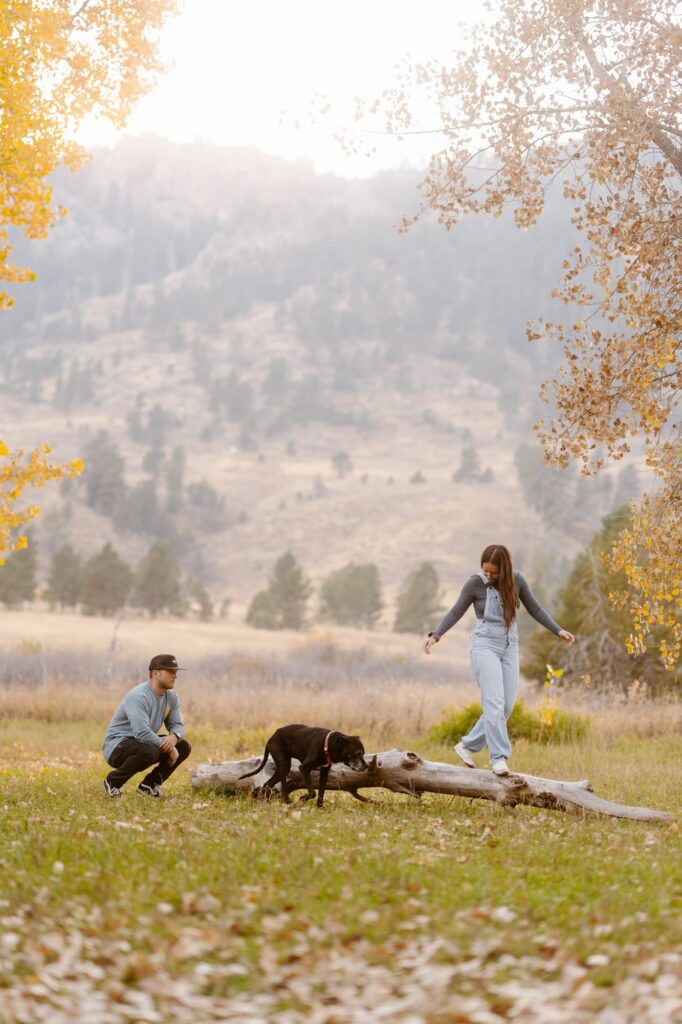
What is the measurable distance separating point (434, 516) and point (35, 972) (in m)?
101

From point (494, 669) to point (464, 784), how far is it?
1127mm

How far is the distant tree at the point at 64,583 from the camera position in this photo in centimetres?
5366

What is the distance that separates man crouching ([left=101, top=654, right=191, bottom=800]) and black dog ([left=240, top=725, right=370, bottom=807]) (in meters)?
0.93

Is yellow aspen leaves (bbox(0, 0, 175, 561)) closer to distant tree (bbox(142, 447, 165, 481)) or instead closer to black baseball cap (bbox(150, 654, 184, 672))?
black baseball cap (bbox(150, 654, 184, 672))

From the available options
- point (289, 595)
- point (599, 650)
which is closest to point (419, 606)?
point (289, 595)

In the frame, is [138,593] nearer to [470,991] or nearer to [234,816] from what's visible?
[234,816]

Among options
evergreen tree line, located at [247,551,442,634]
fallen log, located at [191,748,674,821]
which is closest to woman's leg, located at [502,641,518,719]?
fallen log, located at [191,748,674,821]

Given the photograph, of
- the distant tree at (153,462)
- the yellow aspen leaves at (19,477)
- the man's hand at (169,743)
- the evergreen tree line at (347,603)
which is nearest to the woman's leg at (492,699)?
the man's hand at (169,743)

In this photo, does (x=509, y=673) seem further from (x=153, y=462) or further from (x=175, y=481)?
(x=153, y=462)

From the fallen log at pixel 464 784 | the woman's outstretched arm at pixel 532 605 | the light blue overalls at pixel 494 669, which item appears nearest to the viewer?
the fallen log at pixel 464 784

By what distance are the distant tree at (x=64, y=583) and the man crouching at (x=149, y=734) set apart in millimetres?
45034

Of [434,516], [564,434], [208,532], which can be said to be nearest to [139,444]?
[208,532]

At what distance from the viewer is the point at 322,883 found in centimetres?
636

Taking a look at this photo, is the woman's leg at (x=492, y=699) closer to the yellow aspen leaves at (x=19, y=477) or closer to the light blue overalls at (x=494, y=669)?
the light blue overalls at (x=494, y=669)
